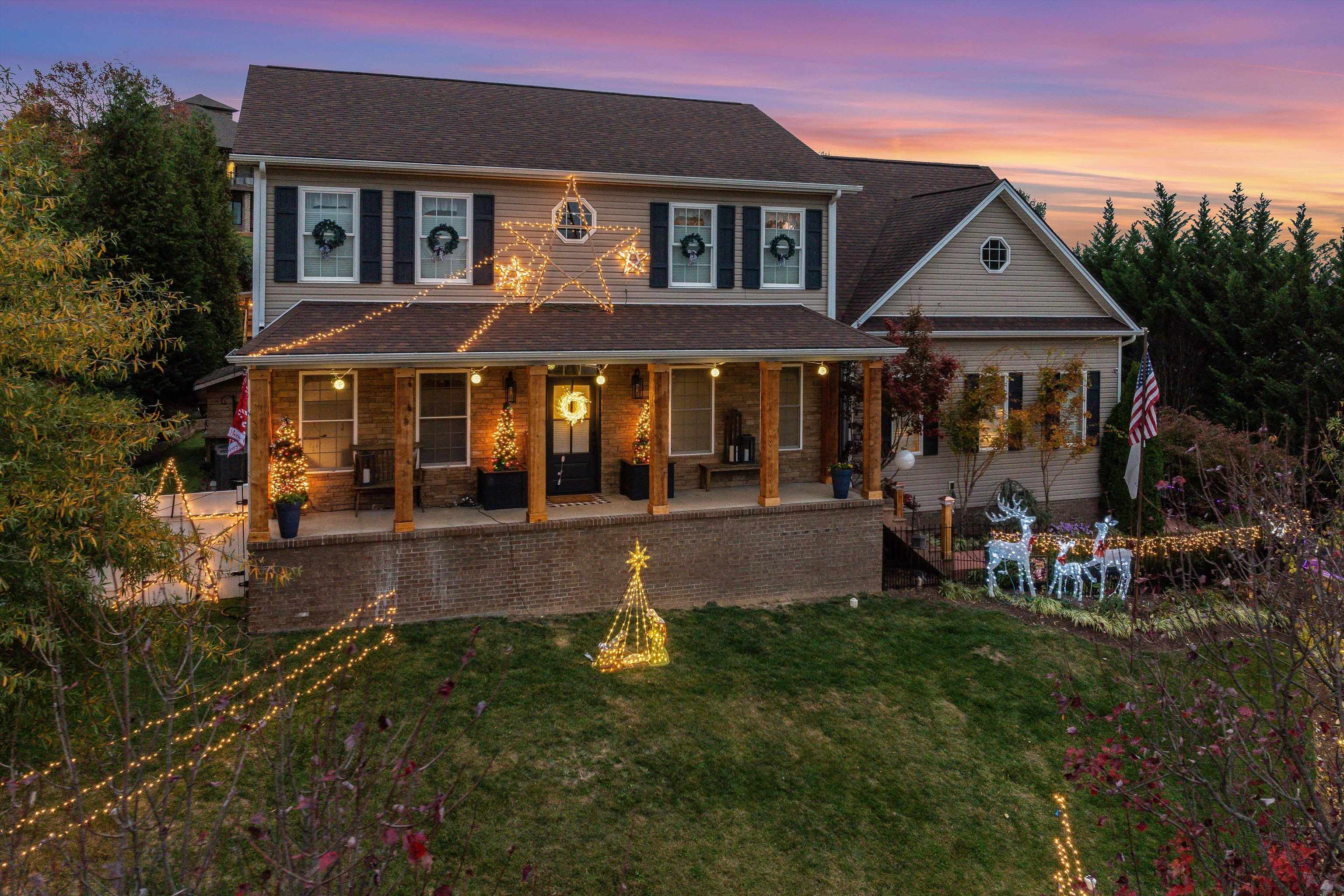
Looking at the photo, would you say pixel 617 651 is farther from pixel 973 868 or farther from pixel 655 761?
pixel 973 868

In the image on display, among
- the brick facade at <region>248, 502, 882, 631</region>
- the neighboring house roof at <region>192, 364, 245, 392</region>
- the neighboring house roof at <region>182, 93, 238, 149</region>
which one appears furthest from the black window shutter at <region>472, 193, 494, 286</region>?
the neighboring house roof at <region>182, 93, 238, 149</region>

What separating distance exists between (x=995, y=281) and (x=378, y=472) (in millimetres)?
12749

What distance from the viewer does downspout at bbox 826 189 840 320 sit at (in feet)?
59.0

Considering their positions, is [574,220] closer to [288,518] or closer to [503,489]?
[503,489]

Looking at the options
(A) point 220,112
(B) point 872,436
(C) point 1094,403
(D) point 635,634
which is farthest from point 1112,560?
(A) point 220,112

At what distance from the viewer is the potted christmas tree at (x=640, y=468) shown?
16125 millimetres

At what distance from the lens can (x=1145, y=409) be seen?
1609 cm

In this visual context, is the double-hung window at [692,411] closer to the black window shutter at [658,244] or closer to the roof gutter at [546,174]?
the black window shutter at [658,244]

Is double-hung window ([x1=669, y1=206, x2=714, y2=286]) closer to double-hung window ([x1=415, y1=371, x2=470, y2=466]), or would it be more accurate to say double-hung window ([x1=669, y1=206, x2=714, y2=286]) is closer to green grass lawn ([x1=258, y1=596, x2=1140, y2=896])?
double-hung window ([x1=415, y1=371, x2=470, y2=466])

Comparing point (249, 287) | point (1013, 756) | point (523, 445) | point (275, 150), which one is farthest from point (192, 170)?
point (1013, 756)

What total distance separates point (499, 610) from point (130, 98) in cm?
1957

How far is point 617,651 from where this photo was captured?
12.3 m

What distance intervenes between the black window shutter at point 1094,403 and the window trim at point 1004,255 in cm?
305

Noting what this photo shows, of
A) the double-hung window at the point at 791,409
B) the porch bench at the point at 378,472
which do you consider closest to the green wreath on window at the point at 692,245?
the double-hung window at the point at 791,409
